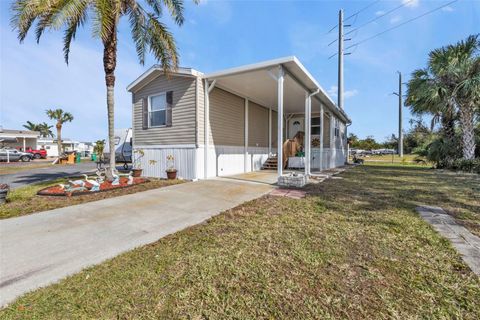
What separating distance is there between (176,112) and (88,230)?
5.75m

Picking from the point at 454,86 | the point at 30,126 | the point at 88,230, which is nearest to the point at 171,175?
the point at 88,230

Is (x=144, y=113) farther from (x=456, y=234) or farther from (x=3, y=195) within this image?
(x=456, y=234)

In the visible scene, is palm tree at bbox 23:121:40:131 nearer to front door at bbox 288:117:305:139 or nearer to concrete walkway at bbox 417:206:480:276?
front door at bbox 288:117:305:139

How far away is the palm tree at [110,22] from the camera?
222 inches

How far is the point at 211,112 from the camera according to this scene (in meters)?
8.49

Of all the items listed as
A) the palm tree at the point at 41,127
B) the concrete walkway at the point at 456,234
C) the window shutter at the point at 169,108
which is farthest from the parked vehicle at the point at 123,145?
the palm tree at the point at 41,127

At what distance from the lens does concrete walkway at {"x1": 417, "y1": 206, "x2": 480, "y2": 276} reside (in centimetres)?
247

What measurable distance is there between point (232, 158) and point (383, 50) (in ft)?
40.8

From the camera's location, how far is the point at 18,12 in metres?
5.59

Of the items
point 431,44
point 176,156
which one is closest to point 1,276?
point 176,156

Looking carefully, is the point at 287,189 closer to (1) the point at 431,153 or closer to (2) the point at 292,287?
(2) the point at 292,287

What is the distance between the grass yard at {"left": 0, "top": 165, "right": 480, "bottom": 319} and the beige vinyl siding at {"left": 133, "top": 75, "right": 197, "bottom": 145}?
17.0ft

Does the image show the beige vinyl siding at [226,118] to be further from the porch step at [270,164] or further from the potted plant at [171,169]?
the porch step at [270,164]

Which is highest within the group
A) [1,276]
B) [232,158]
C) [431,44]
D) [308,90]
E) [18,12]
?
[431,44]
